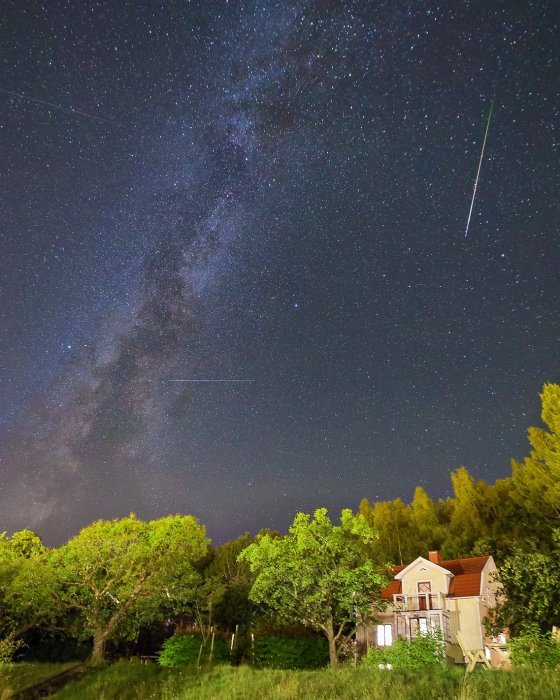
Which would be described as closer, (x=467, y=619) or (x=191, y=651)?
(x=191, y=651)

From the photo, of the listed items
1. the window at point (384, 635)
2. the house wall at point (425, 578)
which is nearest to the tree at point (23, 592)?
the window at point (384, 635)

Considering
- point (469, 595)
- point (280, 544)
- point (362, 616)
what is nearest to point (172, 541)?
point (280, 544)

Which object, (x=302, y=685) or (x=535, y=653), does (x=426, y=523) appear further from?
(x=302, y=685)

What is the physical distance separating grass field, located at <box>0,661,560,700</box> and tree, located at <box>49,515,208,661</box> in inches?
271

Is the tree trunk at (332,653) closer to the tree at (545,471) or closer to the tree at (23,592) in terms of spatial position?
the tree at (23,592)

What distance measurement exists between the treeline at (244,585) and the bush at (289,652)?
2.32ft

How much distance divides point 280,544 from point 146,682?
32.3 feet

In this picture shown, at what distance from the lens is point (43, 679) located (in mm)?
24906

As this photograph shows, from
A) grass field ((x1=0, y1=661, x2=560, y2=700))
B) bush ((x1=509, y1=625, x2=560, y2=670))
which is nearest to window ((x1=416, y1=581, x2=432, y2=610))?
grass field ((x1=0, y1=661, x2=560, y2=700))

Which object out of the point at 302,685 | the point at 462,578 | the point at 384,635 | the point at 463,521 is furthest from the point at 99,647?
the point at 463,521

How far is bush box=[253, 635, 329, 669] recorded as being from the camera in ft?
91.7

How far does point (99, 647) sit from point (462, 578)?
83.4 feet

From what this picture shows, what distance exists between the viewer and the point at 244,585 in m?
45.3

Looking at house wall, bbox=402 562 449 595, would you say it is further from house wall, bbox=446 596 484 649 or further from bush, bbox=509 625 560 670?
bush, bbox=509 625 560 670
